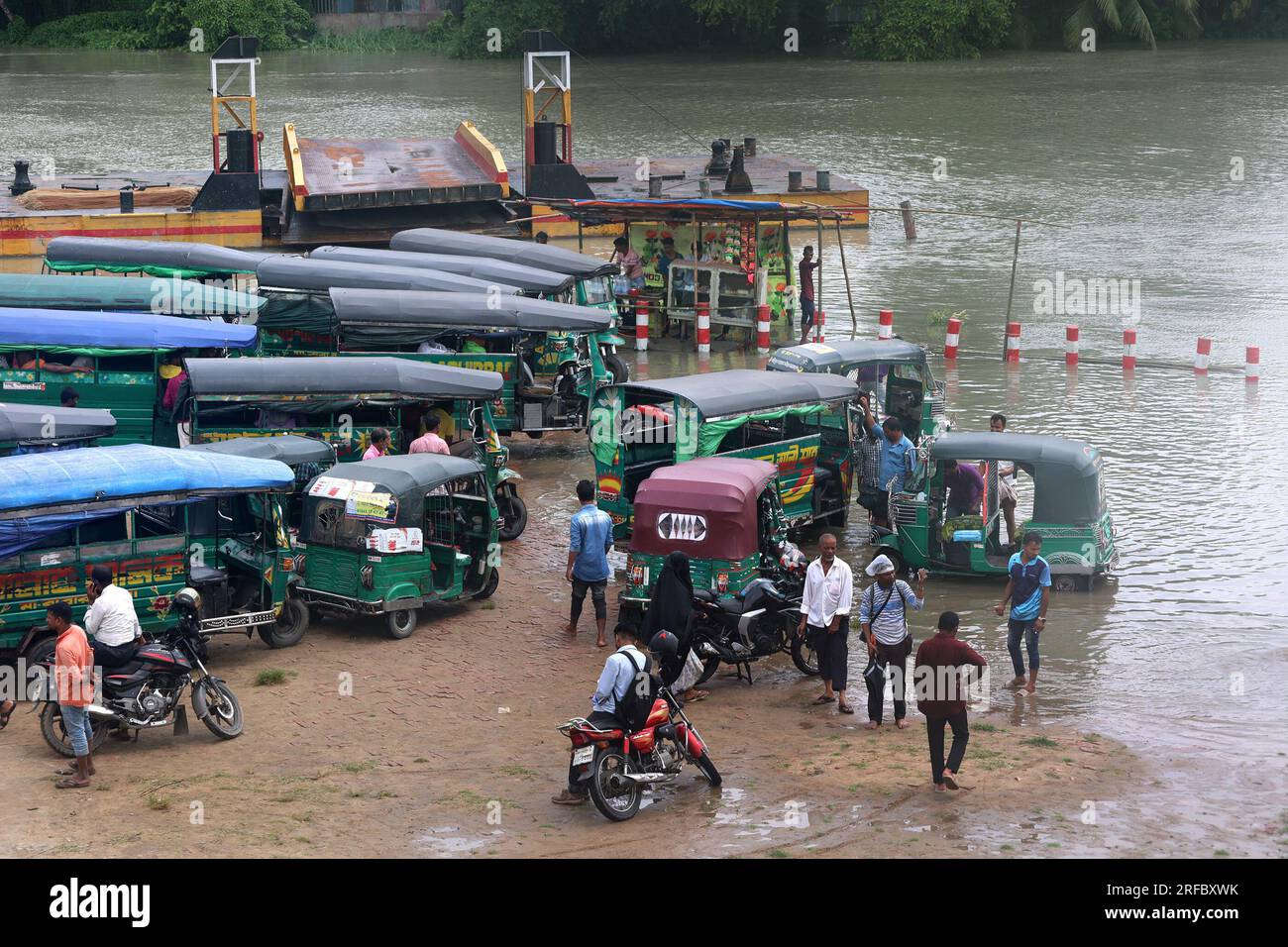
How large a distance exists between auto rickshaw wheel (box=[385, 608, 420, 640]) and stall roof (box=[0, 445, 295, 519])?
159 centimetres

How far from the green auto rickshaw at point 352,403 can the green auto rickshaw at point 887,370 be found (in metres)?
3.49

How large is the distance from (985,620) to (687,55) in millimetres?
59469

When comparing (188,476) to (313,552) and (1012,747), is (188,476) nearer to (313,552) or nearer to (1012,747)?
(313,552)

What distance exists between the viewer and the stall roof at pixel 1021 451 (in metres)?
15.5

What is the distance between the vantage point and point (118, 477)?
12.9 m

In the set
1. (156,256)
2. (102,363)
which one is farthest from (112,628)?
(156,256)

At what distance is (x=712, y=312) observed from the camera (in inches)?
1036

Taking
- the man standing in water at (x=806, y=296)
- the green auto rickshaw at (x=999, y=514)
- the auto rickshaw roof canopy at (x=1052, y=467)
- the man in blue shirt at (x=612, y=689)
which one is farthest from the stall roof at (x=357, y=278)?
the man in blue shirt at (x=612, y=689)

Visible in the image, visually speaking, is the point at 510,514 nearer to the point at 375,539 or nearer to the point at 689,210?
the point at 375,539

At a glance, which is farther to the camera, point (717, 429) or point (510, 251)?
point (510, 251)

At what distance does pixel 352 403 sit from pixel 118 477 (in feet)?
13.8

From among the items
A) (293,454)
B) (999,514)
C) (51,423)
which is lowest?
(999,514)

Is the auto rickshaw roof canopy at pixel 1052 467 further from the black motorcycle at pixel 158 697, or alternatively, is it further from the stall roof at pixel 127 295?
the stall roof at pixel 127 295

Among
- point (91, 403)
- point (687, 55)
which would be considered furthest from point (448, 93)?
point (91, 403)
